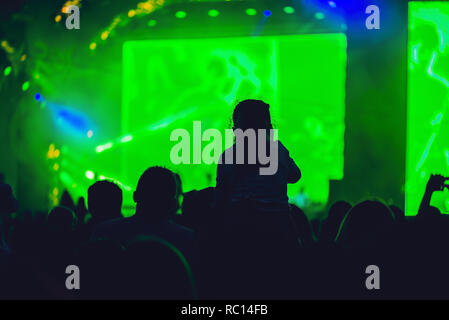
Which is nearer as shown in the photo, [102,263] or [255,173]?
[102,263]

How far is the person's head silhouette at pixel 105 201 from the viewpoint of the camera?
8.55 feet

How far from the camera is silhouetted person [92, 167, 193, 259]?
6.77ft

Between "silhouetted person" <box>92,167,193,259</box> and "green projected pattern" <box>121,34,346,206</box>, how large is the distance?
4798 mm

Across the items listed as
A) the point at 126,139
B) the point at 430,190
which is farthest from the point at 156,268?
the point at 126,139

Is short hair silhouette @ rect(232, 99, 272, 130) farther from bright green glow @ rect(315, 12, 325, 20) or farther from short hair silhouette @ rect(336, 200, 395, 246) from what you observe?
bright green glow @ rect(315, 12, 325, 20)

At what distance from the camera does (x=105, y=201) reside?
261cm

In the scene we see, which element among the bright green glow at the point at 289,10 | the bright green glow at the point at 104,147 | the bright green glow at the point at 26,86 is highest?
the bright green glow at the point at 289,10

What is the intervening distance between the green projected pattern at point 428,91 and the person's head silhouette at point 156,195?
14.6 ft

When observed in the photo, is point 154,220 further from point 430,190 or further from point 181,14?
point 181,14

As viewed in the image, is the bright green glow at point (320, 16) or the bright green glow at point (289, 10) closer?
the bright green glow at point (320, 16)

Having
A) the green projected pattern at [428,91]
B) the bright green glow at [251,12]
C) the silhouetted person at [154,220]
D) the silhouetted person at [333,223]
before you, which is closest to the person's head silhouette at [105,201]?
the silhouetted person at [154,220]

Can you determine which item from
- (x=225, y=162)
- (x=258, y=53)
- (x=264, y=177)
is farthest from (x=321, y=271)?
(x=258, y=53)

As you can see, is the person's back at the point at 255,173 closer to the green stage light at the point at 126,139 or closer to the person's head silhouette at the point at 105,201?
the person's head silhouette at the point at 105,201

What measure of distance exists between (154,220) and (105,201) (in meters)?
0.59
